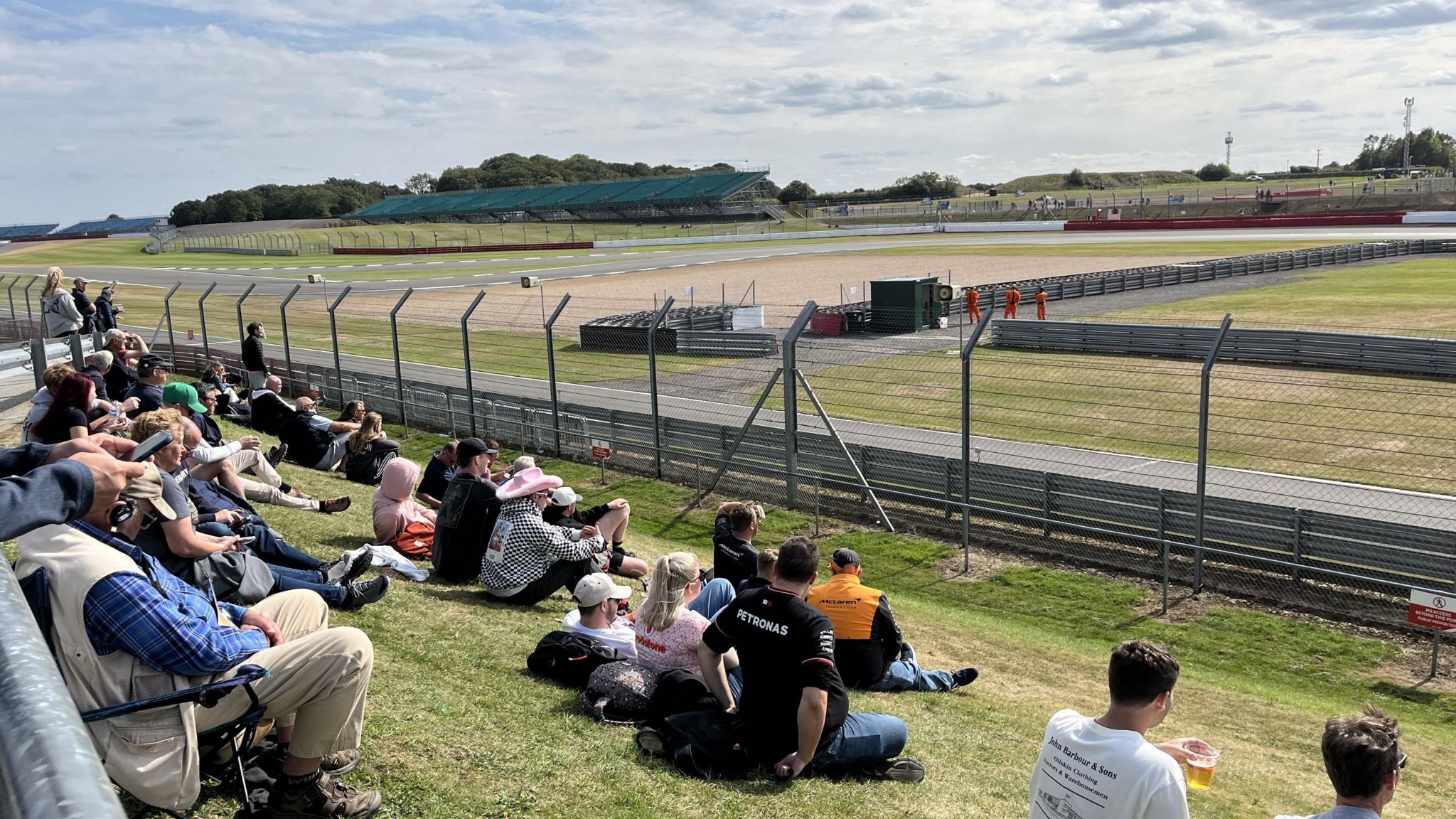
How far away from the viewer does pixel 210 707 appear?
3.92 m

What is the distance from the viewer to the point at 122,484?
3223 millimetres

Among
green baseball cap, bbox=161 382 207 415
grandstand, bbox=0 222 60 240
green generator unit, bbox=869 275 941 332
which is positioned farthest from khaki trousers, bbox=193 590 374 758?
grandstand, bbox=0 222 60 240

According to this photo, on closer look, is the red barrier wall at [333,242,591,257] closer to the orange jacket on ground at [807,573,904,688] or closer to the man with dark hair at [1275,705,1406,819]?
the orange jacket on ground at [807,573,904,688]

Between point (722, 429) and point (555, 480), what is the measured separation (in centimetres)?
685

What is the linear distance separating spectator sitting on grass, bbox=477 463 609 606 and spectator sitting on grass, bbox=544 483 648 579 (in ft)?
0.96

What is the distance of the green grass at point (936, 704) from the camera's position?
180 inches

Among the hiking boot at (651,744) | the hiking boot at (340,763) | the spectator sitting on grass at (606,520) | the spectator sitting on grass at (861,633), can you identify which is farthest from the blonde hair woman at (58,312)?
the hiking boot at (651,744)

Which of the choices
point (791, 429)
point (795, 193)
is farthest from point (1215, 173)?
point (791, 429)

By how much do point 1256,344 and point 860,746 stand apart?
23311 mm

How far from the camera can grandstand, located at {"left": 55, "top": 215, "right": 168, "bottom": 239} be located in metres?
140

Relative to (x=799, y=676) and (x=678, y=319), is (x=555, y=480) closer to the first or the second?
(x=799, y=676)

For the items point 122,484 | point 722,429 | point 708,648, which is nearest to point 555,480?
point 708,648

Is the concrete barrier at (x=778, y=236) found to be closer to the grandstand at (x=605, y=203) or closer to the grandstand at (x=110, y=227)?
the grandstand at (x=605, y=203)

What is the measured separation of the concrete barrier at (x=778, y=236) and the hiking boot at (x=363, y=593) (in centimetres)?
8459
